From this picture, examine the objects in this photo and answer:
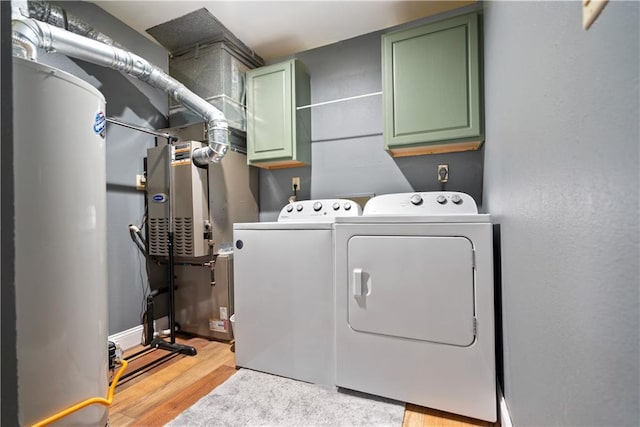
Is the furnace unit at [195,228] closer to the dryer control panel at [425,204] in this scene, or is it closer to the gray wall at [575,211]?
the dryer control panel at [425,204]

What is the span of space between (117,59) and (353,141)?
180 centimetres

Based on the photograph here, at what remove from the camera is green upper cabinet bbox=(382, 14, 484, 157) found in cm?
180

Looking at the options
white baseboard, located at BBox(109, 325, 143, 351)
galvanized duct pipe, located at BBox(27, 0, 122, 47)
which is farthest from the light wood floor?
galvanized duct pipe, located at BBox(27, 0, 122, 47)

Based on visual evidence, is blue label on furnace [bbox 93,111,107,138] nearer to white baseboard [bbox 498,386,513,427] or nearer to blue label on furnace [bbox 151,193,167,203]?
blue label on furnace [bbox 151,193,167,203]

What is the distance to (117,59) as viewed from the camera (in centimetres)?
188

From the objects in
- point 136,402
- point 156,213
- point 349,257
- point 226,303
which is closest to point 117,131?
point 156,213

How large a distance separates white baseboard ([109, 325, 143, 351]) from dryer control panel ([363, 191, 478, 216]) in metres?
2.05

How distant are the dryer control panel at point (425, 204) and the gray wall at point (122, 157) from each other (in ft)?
6.24

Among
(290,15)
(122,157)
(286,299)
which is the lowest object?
(286,299)

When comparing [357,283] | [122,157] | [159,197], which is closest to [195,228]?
[159,197]

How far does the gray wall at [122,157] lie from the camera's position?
2088 millimetres

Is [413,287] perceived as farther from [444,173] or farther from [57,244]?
[57,244]

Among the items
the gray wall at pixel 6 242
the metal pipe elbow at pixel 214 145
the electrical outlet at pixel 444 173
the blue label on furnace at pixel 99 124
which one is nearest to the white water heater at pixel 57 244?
the blue label on furnace at pixel 99 124

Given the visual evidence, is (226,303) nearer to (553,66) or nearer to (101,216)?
(101,216)
